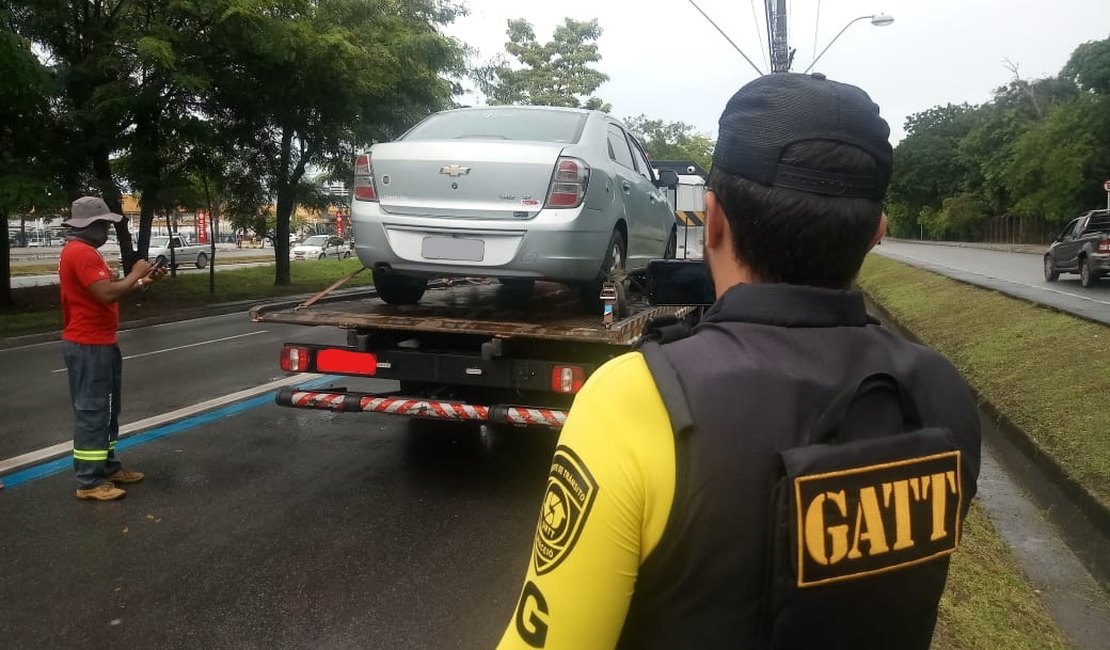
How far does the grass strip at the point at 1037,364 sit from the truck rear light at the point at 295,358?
15.4 feet

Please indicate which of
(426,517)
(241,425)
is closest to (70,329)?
(241,425)

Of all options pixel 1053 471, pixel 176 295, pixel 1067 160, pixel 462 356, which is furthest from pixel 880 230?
pixel 1067 160

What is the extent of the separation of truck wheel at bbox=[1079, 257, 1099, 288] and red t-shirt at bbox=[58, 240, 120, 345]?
18.8 meters

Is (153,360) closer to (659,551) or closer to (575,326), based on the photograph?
(575,326)

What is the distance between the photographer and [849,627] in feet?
3.44

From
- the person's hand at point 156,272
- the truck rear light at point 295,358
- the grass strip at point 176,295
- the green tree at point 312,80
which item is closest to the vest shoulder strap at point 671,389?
the truck rear light at point 295,358

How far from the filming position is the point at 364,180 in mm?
5465

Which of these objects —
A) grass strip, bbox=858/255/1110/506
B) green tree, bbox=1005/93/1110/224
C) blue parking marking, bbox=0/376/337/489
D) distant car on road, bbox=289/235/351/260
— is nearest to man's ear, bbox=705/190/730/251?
grass strip, bbox=858/255/1110/506

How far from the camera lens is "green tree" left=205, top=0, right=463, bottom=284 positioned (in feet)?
54.8

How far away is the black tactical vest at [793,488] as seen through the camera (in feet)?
3.22

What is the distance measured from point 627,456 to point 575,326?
3.87m

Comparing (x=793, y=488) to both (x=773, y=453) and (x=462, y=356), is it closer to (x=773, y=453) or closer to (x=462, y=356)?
(x=773, y=453)

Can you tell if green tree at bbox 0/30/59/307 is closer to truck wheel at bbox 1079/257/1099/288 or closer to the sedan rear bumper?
the sedan rear bumper

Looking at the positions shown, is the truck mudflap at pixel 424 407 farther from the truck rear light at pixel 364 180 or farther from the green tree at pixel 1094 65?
the green tree at pixel 1094 65
